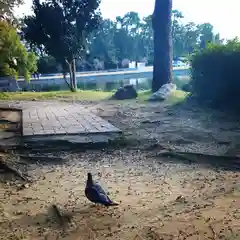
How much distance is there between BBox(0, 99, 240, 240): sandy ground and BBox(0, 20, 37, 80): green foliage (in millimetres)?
8244

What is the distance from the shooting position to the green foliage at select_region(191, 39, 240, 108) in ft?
31.6

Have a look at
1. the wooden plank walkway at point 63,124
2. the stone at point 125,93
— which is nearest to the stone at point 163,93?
the stone at point 125,93

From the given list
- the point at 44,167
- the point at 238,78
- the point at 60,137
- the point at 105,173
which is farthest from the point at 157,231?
the point at 238,78

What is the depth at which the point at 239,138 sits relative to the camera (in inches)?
278

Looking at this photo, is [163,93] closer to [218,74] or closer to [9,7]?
[218,74]

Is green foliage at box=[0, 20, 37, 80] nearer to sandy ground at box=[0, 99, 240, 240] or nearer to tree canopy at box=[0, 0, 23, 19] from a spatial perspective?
tree canopy at box=[0, 0, 23, 19]

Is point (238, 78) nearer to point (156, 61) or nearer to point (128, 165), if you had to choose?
point (128, 165)

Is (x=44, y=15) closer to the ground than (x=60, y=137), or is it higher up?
higher up

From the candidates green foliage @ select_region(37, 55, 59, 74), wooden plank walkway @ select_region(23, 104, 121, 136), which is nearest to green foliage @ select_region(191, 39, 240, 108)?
wooden plank walkway @ select_region(23, 104, 121, 136)

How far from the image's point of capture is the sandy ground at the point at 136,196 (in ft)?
10.7

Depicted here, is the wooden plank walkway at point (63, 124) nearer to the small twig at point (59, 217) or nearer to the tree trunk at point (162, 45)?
the small twig at point (59, 217)

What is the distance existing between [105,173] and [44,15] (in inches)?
629

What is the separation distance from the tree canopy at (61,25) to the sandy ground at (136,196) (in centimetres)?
1302

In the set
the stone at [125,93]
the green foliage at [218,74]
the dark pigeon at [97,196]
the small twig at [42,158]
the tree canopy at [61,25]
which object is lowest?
the stone at [125,93]
